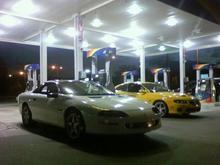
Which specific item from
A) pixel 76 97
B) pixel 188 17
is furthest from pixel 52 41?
pixel 76 97

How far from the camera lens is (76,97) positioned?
6668 mm

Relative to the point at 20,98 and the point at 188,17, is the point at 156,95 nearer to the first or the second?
the point at 20,98

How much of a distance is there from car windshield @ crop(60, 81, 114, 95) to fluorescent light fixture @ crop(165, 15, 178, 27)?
401 inches

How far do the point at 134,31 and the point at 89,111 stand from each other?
15.0 m

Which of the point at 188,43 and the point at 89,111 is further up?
the point at 188,43

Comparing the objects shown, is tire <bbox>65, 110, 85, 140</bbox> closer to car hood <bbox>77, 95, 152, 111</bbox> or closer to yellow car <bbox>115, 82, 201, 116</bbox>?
car hood <bbox>77, 95, 152, 111</bbox>

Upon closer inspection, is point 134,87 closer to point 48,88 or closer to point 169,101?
point 169,101

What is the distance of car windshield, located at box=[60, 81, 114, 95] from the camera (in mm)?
7281

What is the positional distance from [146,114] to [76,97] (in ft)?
5.40

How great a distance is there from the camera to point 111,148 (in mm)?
5828

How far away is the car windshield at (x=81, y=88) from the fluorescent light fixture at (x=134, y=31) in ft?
35.6

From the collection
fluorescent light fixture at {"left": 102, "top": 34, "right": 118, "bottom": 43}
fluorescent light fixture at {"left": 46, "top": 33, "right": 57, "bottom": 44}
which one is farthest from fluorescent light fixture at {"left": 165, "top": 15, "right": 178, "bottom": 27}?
Answer: fluorescent light fixture at {"left": 46, "top": 33, "right": 57, "bottom": 44}

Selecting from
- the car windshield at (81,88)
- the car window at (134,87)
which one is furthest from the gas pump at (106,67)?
the car windshield at (81,88)

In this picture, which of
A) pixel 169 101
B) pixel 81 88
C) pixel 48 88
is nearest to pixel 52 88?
pixel 48 88
